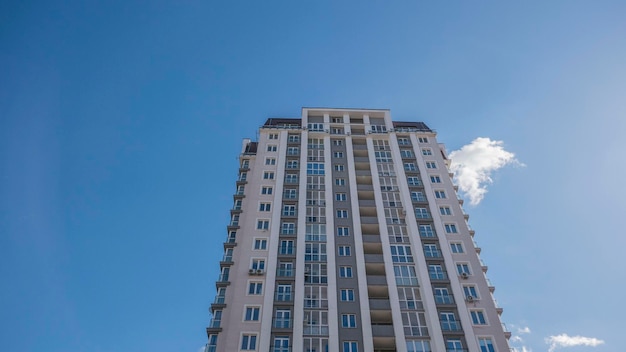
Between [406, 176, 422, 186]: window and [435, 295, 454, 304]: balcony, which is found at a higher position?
[406, 176, 422, 186]: window

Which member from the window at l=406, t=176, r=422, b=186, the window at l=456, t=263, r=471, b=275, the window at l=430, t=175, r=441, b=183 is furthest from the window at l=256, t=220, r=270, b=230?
the window at l=430, t=175, r=441, b=183

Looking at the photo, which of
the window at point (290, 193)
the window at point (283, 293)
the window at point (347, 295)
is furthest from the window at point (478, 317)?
the window at point (290, 193)

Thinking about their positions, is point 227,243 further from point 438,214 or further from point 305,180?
point 438,214

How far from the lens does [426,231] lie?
51.4 metres

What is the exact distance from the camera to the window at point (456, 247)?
4912 cm

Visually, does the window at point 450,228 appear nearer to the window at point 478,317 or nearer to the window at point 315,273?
the window at point 478,317

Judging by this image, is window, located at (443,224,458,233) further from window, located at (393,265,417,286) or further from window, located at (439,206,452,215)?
window, located at (393,265,417,286)

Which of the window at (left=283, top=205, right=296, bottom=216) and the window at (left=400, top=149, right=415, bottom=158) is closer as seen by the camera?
the window at (left=283, top=205, right=296, bottom=216)

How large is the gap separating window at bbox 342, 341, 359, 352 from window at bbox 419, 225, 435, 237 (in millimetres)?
15870

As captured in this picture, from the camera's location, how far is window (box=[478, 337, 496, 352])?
40213mm

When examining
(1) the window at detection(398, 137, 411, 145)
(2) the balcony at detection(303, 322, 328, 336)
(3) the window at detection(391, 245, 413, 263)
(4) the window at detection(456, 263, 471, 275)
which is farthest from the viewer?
(1) the window at detection(398, 137, 411, 145)

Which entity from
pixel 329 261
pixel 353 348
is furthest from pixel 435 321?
pixel 329 261

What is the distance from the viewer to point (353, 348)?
3991 centimetres

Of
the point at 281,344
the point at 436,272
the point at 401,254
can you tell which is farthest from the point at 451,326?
the point at 281,344
